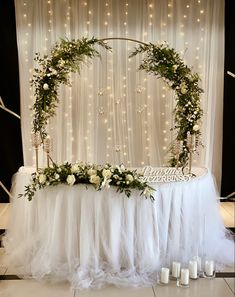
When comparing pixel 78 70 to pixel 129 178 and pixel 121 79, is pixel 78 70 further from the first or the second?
pixel 121 79

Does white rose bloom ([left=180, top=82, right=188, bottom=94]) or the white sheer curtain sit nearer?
white rose bloom ([left=180, top=82, right=188, bottom=94])

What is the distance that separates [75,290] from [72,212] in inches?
24.1

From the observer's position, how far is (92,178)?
3227mm

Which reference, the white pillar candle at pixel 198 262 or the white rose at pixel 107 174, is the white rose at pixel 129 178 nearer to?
the white rose at pixel 107 174

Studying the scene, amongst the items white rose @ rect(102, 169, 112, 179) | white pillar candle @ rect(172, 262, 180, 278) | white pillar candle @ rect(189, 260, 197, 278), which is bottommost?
white pillar candle @ rect(172, 262, 180, 278)

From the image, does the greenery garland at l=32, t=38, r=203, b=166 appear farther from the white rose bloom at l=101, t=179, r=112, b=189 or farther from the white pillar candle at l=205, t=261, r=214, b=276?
the white pillar candle at l=205, t=261, r=214, b=276

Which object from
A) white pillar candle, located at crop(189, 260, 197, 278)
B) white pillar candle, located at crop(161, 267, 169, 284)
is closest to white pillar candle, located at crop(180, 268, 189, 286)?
white pillar candle, located at crop(189, 260, 197, 278)

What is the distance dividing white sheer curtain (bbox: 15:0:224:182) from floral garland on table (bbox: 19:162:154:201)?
6.59 ft

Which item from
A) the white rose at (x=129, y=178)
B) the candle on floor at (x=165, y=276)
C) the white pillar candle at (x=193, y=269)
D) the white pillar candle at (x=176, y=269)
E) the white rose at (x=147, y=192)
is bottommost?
the candle on floor at (x=165, y=276)

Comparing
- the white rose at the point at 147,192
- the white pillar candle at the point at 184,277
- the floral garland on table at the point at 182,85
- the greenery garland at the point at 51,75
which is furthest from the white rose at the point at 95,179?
the floral garland on table at the point at 182,85

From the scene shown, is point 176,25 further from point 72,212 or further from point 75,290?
point 75,290

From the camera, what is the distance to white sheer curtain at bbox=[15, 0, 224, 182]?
17.4ft

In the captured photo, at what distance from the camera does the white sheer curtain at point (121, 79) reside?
529 cm

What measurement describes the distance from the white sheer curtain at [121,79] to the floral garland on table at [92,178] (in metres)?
2.01
